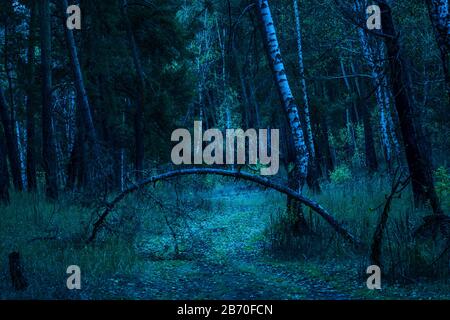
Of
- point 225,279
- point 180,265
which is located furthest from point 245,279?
point 180,265

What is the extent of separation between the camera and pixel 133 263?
807cm

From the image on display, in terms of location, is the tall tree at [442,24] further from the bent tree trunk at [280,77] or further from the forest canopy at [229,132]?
the bent tree trunk at [280,77]

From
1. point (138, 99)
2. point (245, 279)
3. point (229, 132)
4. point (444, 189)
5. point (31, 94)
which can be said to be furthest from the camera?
point (229, 132)

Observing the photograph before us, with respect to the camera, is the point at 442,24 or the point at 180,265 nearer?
the point at 442,24

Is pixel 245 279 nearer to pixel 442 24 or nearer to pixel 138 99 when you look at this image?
pixel 442 24

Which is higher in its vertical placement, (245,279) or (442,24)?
(442,24)

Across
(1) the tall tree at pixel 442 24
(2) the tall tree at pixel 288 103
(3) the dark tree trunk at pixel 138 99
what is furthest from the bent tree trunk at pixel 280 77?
(3) the dark tree trunk at pixel 138 99

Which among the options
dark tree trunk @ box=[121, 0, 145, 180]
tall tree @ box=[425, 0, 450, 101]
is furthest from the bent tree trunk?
dark tree trunk @ box=[121, 0, 145, 180]

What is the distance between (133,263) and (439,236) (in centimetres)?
527

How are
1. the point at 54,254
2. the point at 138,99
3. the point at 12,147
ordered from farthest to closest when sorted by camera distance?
1. the point at 138,99
2. the point at 12,147
3. the point at 54,254

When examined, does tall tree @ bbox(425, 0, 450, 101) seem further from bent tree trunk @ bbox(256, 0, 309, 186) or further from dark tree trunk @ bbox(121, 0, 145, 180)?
dark tree trunk @ bbox(121, 0, 145, 180)

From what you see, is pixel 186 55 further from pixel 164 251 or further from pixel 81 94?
pixel 164 251

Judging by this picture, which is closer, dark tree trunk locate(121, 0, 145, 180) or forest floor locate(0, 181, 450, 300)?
forest floor locate(0, 181, 450, 300)

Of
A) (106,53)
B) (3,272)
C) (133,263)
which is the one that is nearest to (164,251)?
(133,263)
